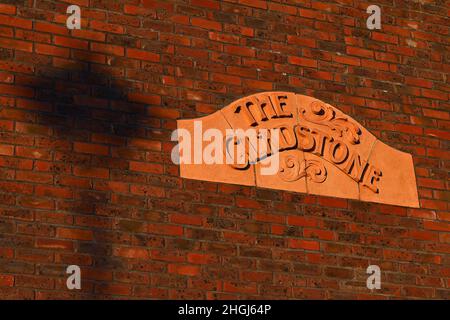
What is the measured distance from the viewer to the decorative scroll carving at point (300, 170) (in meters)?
6.40

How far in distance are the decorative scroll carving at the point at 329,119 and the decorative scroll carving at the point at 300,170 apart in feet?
0.96

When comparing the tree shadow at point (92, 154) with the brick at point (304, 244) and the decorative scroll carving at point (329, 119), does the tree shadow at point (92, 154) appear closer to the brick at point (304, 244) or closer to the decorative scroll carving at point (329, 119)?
the brick at point (304, 244)

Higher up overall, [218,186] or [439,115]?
[439,115]

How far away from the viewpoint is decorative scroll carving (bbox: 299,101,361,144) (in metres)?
6.65

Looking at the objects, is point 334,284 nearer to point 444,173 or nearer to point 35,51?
point 444,173

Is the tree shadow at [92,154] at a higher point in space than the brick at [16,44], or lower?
lower

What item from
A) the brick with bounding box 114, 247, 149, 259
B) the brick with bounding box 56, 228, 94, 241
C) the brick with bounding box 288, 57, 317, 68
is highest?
the brick with bounding box 288, 57, 317, 68

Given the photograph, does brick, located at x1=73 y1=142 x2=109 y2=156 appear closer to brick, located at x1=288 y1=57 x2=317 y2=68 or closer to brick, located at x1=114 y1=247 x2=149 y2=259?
brick, located at x1=114 y1=247 x2=149 y2=259

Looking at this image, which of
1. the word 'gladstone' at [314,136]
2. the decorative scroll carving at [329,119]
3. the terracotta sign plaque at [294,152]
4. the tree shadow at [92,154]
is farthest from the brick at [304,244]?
the tree shadow at [92,154]

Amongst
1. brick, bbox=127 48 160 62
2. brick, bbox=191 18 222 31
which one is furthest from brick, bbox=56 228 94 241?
brick, bbox=191 18 222 31

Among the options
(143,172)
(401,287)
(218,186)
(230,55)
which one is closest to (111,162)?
(143,172)

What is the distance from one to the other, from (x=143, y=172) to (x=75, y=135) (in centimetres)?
45

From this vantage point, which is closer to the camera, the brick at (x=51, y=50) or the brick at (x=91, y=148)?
the brick at (x=91, y=148)

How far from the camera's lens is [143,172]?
19.9 ft
